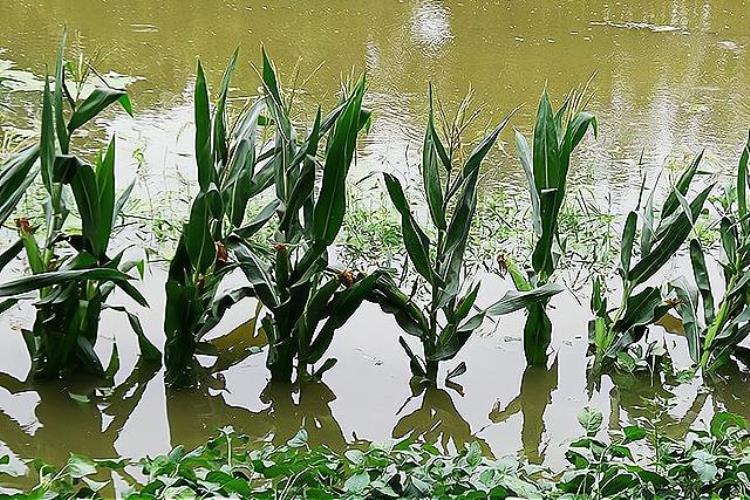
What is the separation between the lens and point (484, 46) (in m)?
5.55

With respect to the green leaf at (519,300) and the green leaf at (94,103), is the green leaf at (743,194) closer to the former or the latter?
the green leaf at (519,300)

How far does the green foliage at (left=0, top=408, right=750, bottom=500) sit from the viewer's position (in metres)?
1.86

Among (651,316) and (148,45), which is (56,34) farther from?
(651,316)

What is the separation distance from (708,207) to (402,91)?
1.66 meters

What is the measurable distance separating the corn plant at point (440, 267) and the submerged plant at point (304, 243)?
12 centimetres

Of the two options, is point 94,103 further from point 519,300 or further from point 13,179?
point 519,300

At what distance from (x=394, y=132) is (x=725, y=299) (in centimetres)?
192

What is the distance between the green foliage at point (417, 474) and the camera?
73.4 inches

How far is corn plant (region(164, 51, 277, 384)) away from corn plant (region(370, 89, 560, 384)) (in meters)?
0.36

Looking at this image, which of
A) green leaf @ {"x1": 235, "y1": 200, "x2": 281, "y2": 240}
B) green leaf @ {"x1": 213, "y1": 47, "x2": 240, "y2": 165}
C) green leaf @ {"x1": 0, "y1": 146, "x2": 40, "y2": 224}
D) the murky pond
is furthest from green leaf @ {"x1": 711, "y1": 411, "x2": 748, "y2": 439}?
green leaf @ {"x1": 0, "y1": 146, "x2": 40, "y2": 224}

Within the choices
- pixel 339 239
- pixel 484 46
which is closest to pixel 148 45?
pixel 484 46

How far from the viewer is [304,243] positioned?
8.39ft

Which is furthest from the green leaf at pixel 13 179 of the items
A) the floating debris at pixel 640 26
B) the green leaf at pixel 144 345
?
the floating debris at pixel 640 26

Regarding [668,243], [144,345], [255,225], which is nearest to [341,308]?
[255,225]
